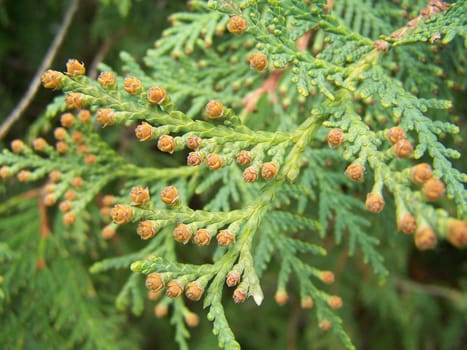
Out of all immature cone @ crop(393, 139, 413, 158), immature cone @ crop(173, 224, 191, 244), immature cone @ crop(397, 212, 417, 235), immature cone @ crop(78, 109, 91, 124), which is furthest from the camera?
immature cone @ crop(78, 109, 91, 124)

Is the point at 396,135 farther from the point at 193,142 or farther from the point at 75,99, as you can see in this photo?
the point at 75,99

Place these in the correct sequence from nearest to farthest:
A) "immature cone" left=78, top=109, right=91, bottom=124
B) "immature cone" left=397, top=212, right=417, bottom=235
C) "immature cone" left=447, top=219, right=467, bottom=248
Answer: "immature cone" left=447, top=219, right=467, bottom=248, "immature cone" left=397, top=212, right=417, bottom=235, "immature cone" left=78, top=109, right=91, bottom=124

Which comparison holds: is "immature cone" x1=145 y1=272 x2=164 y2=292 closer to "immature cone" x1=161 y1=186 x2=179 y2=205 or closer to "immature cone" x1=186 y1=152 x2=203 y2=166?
"immature cone" x1=161 y1=186 x2=179 y2=205

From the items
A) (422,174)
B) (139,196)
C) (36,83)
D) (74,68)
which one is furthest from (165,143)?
(36,83)

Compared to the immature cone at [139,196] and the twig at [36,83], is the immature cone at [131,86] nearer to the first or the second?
the immature cone at [139,196]

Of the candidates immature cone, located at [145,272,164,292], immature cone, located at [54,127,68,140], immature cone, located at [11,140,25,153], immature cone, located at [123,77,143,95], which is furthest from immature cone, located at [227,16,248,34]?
immature cone, located at [11,140,25,153]

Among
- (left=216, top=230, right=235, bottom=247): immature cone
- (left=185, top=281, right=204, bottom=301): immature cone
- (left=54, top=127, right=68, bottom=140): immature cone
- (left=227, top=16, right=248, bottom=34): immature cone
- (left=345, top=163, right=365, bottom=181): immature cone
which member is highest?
(left=227, top=16, right=248, bottom=34): immature cone

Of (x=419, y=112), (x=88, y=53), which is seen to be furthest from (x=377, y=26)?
(x=88, y=53)
